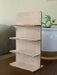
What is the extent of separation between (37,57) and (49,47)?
29 centimetres

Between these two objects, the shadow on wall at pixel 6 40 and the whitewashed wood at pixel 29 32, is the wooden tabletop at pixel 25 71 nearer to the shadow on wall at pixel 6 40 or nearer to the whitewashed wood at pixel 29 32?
the whitewashed wood at pixel 29 32

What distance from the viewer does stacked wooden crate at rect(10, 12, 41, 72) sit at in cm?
80

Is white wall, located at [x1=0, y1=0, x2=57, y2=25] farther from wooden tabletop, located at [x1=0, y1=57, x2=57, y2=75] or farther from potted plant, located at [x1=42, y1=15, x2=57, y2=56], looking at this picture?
wooden tabletop, located at [x1=0, y1=57, x2=57, y2=75]

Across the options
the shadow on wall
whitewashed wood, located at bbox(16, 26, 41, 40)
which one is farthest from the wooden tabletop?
the shadow on wall

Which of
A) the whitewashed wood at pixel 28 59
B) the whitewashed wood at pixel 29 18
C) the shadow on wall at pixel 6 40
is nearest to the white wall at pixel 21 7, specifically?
the shadow on wall at pixel 6 40

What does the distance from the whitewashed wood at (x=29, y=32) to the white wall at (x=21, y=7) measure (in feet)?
1.73

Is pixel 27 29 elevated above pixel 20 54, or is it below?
above

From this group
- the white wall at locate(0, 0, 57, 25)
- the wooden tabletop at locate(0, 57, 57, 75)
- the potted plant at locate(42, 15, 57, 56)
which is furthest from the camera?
the white wall at locate(0, 0, 57, 25)

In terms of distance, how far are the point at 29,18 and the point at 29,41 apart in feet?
0.52

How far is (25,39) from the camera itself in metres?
0.82

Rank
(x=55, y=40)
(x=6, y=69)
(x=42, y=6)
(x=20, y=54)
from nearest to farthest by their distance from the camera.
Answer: (x=6, y=69)
(x=20, y=54)
(x=55, y=40)
(x=42, y=6)

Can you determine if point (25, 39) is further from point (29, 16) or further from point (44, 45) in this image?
point (44, 45)

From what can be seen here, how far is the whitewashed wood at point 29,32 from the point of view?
81 centimetres

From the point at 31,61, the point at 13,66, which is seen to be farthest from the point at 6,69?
the point at 31,61
